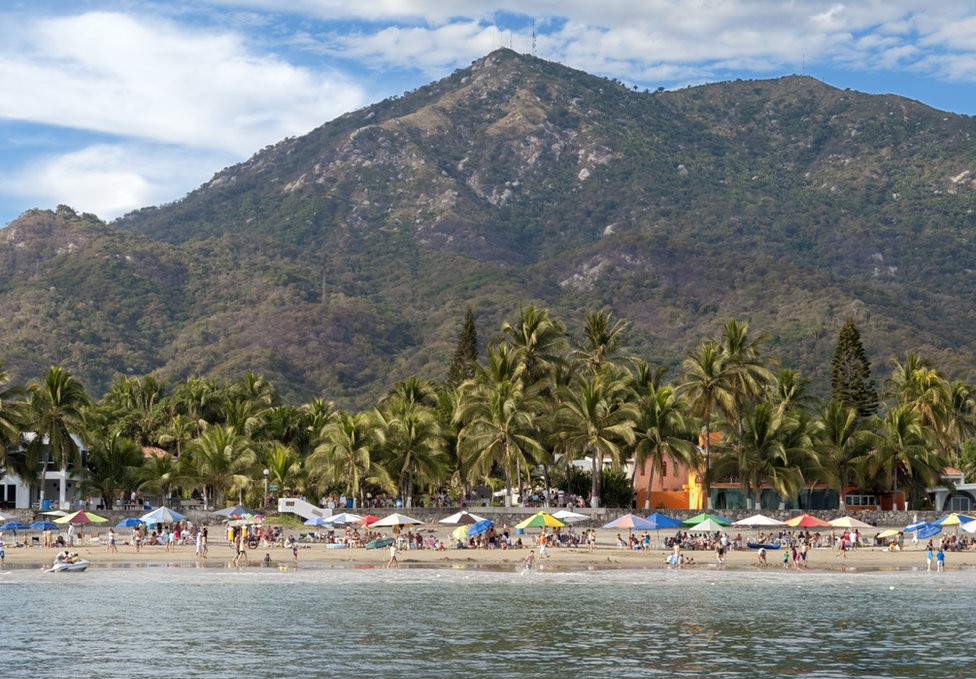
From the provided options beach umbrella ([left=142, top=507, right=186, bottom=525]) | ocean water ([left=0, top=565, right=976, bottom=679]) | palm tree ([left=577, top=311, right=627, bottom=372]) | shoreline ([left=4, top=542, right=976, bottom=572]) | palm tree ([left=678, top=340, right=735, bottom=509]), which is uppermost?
palm tree ([left=577, top=311, right=627, bottom=372])

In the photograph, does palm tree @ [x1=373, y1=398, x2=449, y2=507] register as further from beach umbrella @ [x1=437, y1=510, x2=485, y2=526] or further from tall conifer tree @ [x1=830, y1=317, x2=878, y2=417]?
tall conifer tree @ [x1=830, y1=317, x2=878, y2=417]

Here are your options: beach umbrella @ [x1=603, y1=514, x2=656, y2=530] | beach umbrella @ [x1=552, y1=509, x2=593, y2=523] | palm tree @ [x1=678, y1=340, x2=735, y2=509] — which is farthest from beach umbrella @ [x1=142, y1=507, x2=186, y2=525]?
palm tree @ [x1=678, y1=340, x2=735, y2=509]

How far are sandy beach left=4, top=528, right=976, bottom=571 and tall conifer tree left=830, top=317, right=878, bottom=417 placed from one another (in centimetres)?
2395

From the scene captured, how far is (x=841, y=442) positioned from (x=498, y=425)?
2397 cm

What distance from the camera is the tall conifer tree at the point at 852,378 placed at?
324ft

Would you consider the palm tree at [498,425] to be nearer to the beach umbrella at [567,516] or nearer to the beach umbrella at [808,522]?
the beach umbrella at [567,516]

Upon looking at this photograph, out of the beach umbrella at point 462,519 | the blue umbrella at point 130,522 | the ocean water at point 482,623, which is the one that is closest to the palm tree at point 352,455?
the beach umbrella at point 462,519

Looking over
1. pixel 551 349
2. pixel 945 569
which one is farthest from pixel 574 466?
pixel 945 569

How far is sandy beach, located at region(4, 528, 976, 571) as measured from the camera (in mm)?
66375

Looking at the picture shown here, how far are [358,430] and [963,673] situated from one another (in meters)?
50.8

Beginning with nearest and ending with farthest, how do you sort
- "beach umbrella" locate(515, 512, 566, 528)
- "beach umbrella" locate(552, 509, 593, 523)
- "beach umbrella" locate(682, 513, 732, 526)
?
1. "beach umbrella" locate(515, 512, 566, 528)
2. "beach umbrella" locate(682, 513, 732, 526)
3. "beach umbrella" locate(552, 509, 593, 523)

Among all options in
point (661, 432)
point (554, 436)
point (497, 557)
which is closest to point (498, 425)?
point (554, 436)

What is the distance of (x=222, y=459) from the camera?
83812 mm

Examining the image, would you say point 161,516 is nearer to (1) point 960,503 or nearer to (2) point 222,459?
(2) point 222,459
